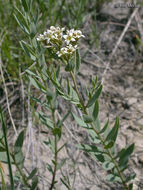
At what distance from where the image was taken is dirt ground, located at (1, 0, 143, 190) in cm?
184

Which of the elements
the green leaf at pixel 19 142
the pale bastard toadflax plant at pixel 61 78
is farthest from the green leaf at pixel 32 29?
the green leaf at pixel 19 142

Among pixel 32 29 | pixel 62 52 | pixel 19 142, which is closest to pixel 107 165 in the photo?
pixel 19 142

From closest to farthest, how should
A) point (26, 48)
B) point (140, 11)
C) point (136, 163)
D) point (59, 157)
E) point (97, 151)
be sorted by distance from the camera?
point (26, 48) < point (97, 151) < point (136, 163) < point (59, 157) < point (140, 11)

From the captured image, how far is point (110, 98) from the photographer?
90.9 inches

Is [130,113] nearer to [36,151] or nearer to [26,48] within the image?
[36,151]

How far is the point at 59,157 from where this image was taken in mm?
1982

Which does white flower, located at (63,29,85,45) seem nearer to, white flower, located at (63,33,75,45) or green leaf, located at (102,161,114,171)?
white flower, located at (63,33,75,45)

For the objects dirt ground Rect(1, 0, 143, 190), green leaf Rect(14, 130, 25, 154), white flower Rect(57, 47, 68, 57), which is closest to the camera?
white flower Rect(57, 47, 68, 57)

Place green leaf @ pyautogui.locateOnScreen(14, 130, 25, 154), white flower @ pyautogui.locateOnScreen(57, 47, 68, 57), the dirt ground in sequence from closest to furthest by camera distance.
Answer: white flower @ pyautogui.locateOnScreen(57, 47, 68, 57) → green leaf @ pyautogui.locateOnScreen(14, 130, 25, 154) → the dirt ground

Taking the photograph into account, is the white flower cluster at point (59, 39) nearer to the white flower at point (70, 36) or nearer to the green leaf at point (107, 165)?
the white flower at point (70, 36)

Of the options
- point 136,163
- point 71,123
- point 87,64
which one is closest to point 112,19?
point 87,64

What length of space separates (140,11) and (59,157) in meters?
2.08

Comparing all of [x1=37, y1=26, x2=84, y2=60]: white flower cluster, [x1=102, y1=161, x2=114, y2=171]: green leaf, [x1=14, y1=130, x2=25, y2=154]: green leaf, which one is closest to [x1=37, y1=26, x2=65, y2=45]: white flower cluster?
[x1=37, y1=26, x2=84, y2=60]: white flower cluster

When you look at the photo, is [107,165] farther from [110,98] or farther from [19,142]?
[110,98]
